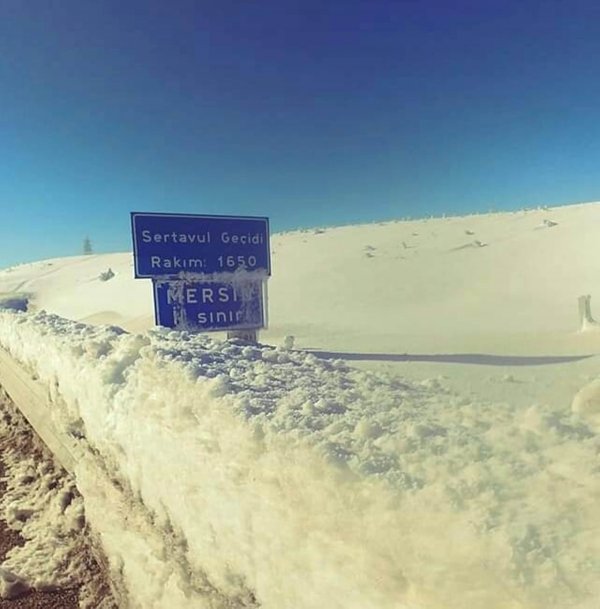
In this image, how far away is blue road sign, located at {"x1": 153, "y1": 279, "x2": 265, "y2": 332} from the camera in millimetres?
7418

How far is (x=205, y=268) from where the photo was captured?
7.67 m

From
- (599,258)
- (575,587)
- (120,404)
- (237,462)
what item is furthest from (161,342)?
(599,258)

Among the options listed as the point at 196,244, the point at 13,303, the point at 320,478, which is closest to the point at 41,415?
the point at 196,244

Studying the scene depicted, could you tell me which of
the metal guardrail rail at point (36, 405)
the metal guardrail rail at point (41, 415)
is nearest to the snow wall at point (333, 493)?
the metal guardrail rail at point (41, 415)

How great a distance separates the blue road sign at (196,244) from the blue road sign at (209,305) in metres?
0.20

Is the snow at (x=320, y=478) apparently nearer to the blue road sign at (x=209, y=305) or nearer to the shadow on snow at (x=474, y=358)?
the shadow on snow at (x=474, y=358)

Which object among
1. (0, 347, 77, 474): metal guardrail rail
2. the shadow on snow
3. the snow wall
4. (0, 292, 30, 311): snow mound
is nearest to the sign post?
the shadow on snow

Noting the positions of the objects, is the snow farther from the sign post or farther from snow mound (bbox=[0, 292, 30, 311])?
snow mound (bbox=[0, 292, 30, 311])

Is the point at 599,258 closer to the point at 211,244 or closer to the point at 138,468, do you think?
the point at 211,244

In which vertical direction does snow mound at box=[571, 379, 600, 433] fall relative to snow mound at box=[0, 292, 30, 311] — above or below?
below

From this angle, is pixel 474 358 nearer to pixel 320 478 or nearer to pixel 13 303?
pixel 320 478

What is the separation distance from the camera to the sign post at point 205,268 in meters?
7.35

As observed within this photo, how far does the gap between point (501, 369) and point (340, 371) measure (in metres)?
3.29

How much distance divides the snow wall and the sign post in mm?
4207
